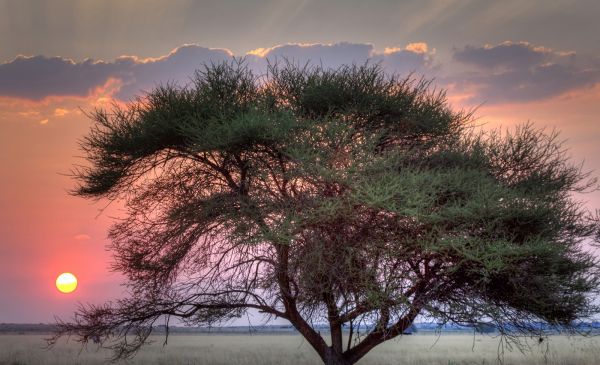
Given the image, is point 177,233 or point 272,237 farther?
point 177,233

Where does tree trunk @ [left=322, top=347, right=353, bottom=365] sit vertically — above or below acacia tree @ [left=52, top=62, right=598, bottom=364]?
below

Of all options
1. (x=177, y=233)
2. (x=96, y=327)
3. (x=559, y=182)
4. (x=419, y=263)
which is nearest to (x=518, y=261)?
(x=419, y=263)

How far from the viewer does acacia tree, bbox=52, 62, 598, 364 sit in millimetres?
14586

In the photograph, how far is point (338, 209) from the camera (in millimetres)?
14375

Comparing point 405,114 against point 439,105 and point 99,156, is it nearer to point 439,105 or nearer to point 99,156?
point 439,105

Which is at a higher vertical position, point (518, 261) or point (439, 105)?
point (439, 105)

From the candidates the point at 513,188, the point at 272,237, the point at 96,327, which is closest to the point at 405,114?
the point at 513,188

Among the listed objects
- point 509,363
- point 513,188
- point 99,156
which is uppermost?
point 99,156

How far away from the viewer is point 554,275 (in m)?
15.4

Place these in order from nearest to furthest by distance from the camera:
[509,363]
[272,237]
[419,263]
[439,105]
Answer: [272,237] < [419,263] < [439,105] < [509,363]

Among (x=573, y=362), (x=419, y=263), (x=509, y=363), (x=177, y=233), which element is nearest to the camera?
(x=419, y=263)

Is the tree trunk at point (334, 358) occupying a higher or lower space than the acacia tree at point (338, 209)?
lower

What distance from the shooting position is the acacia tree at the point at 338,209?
14586mm

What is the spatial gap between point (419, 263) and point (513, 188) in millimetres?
3627
